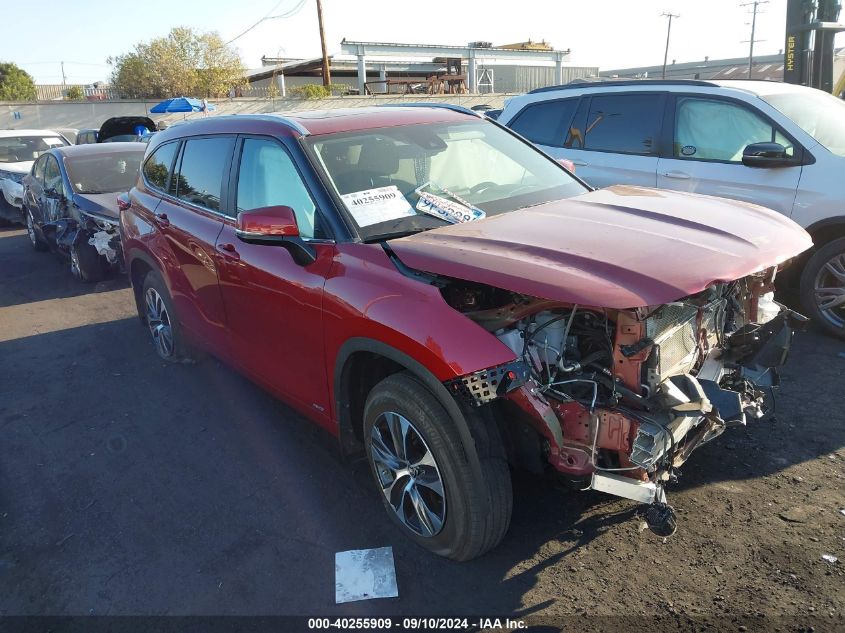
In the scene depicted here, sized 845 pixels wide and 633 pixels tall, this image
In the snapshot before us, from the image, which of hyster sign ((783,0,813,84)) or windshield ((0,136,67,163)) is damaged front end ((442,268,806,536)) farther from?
windshield ((0,136,67,163))

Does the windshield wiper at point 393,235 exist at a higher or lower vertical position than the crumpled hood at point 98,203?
higher

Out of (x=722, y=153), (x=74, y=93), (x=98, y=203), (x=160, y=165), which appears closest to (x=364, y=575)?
(x=160, y=165)

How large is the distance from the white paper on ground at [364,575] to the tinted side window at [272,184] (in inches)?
62.8

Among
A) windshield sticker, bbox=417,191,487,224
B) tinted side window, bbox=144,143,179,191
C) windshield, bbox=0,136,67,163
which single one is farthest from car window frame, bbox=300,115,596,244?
windshield, bbox=0,136,67,163

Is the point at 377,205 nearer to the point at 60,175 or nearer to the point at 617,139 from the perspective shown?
the point at 617,139

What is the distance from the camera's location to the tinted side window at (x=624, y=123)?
6.29m

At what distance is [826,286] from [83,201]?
8.59 m

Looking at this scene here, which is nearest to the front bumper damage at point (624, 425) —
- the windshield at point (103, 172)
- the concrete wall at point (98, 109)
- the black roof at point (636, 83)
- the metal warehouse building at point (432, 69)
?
the black roof at point (636, 83)

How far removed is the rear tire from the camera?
525 centimetres

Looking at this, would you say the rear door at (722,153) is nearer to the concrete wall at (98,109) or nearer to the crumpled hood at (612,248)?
the crumpled hood at (612,248)

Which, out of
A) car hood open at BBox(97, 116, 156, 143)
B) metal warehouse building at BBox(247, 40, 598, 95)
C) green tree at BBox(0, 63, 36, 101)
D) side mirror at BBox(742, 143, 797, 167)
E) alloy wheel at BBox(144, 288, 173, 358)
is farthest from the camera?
green tree at BBox(0, 63, 36, 101)

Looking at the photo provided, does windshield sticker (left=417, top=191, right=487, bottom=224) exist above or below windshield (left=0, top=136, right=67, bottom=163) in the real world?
below

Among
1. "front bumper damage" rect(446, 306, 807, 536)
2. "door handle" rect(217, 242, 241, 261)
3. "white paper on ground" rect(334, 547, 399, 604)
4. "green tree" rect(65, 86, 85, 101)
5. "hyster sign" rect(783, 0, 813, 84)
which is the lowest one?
"white paper on ground" rect(334, 547, 399, 604)

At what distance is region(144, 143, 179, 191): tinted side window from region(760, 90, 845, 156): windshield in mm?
5013
